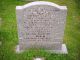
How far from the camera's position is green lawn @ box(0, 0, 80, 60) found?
6172mm

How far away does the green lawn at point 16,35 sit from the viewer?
6172 mm

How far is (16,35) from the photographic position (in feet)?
23.3

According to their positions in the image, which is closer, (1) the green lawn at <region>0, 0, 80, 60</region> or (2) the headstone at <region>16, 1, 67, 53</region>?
(2) the headstone at <region>16, 1, 67, 53</region>

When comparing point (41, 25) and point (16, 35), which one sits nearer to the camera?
point (41, 25)

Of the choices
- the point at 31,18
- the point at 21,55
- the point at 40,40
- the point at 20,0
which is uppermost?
the point at 20,0

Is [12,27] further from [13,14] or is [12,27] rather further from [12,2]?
[12,2]

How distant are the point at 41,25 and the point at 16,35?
4.56 ft

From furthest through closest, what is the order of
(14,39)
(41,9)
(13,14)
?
(13,14), (14,39), (41,9)

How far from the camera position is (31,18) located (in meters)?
5.93

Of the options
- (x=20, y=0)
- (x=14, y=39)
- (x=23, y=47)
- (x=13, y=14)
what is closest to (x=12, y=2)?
(x=20, y=0)

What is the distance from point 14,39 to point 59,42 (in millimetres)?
1544

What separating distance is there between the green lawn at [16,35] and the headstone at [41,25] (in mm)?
249

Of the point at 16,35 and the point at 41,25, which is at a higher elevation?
the point at 41,25

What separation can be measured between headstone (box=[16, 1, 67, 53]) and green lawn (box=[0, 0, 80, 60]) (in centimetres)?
25
